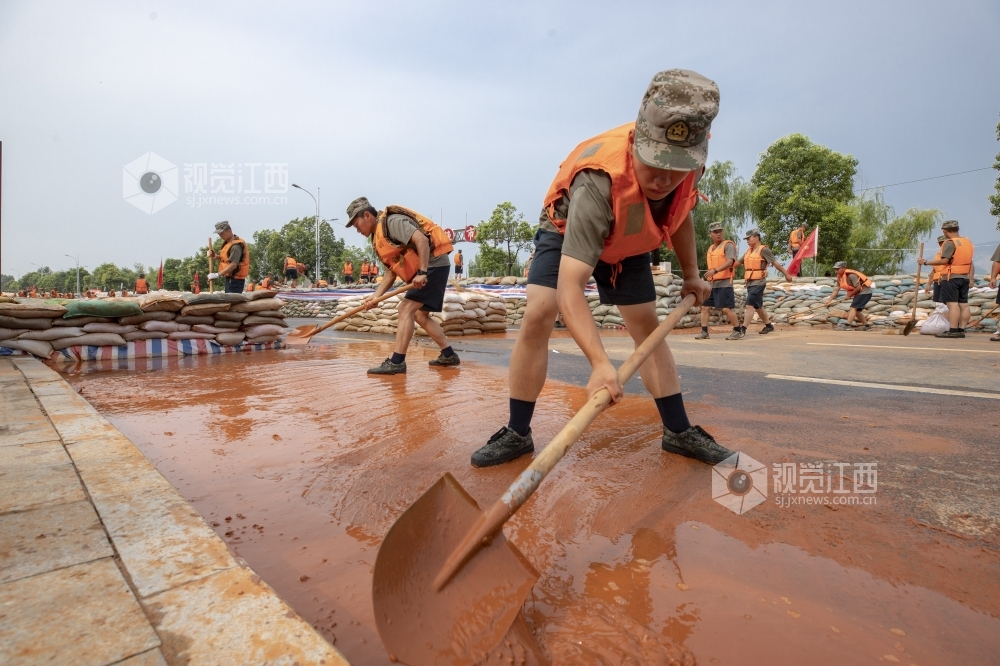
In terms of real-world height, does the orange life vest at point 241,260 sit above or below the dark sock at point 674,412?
above

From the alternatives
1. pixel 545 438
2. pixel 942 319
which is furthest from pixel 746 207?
pixel 545 438

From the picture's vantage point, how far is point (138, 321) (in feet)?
17.5

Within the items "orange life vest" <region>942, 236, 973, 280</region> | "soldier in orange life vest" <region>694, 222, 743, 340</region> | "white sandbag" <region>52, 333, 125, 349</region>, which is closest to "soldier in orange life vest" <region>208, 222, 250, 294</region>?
"white sandbag" <region>52, 333, 125, 349</region>

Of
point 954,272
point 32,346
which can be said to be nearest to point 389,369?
point 32,346

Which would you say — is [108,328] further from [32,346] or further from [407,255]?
[407,255]

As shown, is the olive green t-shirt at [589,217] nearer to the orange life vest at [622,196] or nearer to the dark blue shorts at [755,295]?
the orange life vest at [622,196]

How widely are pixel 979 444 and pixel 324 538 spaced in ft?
8.13

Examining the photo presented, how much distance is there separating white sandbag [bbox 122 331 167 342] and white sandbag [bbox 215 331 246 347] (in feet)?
1.73

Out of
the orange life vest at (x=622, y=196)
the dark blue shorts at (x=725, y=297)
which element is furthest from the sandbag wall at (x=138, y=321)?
the dark blue shorts at (x=725, y=297)

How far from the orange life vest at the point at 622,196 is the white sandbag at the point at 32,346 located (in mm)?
5079

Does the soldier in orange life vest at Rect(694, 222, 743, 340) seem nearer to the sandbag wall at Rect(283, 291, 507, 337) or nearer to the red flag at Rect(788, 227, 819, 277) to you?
the sandbag wall at Rect(283, 291, 507, 337)

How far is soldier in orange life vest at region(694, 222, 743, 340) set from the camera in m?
8.00

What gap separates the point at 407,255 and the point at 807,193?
26426mm

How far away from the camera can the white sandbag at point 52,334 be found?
474 cm
